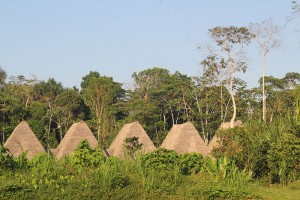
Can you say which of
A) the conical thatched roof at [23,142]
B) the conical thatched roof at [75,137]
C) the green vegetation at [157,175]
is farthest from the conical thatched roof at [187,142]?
the green vegetation at [157,175]

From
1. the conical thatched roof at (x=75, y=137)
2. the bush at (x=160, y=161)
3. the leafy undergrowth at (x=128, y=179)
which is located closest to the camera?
the leafy undergrowth at (x=128, y=179)

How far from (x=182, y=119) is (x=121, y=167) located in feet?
113

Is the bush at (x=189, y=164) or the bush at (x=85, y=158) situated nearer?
the bush at (x=85, y=158)

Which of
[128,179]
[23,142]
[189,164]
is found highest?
[23,142]

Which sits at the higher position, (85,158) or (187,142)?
(187,142)

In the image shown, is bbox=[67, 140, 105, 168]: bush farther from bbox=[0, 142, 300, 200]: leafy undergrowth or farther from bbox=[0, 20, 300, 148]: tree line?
bbox=[0, 20, 300, 148]: tree line

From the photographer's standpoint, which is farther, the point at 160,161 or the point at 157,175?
the point at 160,161

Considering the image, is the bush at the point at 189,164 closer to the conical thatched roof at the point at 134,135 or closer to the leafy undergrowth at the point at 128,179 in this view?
the leafy undergrowth at the point at 128,179

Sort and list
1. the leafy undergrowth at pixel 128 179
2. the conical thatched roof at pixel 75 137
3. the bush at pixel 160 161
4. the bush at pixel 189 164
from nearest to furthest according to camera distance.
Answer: the leafy undergrowth at pixel 128 179, the bush at pixel 160 161, the bush at pixel 189 164, the conical thatched roof at pixel 75 137

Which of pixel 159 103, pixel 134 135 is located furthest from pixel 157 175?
pixel 159 103

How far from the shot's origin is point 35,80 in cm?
4791

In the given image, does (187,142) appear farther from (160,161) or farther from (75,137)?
(160,161)

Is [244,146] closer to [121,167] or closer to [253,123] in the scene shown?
[253,123]

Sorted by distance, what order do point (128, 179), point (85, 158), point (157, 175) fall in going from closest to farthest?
point (128, 179), point (157, 175), point (85, 158)
